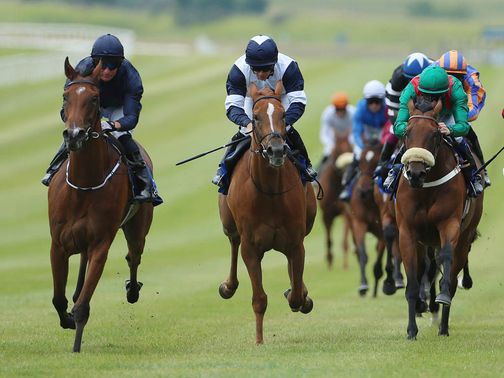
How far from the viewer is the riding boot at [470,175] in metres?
13.3

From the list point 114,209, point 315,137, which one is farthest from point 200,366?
point 315,137

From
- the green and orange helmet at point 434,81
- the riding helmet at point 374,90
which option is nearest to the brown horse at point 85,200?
the green and orange helmet at point 434,81

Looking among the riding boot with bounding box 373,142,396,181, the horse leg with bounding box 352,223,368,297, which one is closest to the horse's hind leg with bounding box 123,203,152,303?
the riding boot with bounding box 373,142,396,181

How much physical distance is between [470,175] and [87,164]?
3.78 m

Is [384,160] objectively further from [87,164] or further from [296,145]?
[87,164]

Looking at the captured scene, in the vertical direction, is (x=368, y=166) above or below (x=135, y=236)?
above

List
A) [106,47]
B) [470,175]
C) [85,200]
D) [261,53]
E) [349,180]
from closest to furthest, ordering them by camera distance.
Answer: [85,200] → [261,53] → [106,47] → [470,175] → [349,180]

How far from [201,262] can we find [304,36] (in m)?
91.8

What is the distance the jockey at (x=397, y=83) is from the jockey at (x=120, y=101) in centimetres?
330

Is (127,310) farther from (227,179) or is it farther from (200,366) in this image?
(200,366)

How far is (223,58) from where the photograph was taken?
7369 cm

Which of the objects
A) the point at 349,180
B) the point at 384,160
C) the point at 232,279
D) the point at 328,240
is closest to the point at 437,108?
the point at 384,160

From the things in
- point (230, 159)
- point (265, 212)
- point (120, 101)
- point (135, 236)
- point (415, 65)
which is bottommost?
point (135, 236)

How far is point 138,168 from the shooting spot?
1341cm
